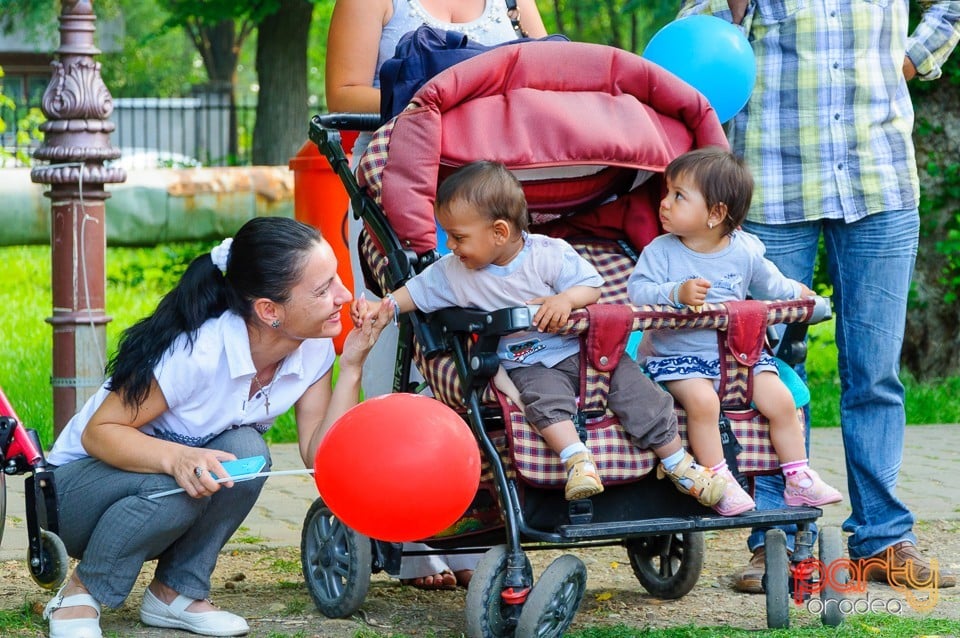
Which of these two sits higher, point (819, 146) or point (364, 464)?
point (819, 146)

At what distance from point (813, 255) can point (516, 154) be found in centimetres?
120

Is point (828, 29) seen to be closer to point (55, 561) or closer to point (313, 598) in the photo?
point (313, 598)

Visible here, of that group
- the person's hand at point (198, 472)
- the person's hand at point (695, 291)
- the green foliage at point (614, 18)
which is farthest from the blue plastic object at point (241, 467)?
the green foliage at point (614, 18)

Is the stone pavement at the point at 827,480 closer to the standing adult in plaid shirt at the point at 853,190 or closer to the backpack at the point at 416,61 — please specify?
the standing adult in plaid shirt at the point at 853,190

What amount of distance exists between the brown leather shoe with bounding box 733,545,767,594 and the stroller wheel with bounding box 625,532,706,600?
16 centimetres

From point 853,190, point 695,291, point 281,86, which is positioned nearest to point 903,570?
point 853,190

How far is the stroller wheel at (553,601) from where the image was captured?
3342 millimetres

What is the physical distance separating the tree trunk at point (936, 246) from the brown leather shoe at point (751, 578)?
170 inches

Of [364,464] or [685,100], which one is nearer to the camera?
[364,464]

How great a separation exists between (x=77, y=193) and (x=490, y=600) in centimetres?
311

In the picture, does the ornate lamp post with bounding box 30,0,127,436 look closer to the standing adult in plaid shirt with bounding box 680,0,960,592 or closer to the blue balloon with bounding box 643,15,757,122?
the blue balloon with bounding box 643,15,757,122

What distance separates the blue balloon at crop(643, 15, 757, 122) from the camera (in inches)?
167

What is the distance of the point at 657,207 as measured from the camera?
422 centimetres

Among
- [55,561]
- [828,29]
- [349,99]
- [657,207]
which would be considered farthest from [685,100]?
[55,561]
